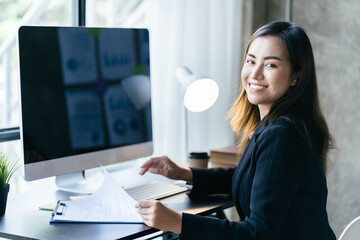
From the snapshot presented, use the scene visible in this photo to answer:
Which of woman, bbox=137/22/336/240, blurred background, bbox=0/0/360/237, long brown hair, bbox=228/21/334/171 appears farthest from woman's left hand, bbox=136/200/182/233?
blurred background, bbox=0/0/360/237

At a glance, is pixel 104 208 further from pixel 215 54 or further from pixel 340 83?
pixel 340 83

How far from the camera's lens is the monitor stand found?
1.68m

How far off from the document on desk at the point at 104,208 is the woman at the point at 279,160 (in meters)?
0.07

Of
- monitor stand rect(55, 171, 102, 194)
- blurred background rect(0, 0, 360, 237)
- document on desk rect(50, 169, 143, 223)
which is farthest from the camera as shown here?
blurred background rect(0, 0, 360, 237)

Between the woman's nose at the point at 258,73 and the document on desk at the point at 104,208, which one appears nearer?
the document on desk at the point at 104,208

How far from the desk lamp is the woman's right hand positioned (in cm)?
35

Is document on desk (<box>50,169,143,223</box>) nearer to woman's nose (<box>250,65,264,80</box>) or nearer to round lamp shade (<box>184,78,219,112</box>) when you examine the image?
woman's nose (<box>250,65,264,80</box>)

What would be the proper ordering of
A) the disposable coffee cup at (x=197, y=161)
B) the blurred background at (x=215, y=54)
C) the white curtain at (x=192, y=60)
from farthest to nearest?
1. the white curtain at (x=192, y=60)
2. the blurred background at (x=215, y=54)
3. the disposable coffee cup at (x=197, y=161)

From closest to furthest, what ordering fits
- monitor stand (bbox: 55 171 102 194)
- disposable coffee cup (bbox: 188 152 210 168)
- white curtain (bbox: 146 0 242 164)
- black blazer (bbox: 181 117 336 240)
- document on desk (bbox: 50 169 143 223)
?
black blazer (bbox: 181 117 336 240)
document on desk (bbox: 50 169 143 223)
monitor stand (bbox: 55 171 102 194)
disposable coffee cup (bbox: 188 152 210 168)
white curtain (bbox: 146 0 242 164)

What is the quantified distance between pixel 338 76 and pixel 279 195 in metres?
1.73

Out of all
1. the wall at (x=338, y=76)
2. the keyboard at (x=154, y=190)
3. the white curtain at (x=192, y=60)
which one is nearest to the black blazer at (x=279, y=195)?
the keyboard at (x=154, y=190)

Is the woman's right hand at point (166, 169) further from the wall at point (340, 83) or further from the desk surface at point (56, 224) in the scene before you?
the wall at point (340, 83)

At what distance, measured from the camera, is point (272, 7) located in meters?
2.96

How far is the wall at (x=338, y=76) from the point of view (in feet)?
8.82
